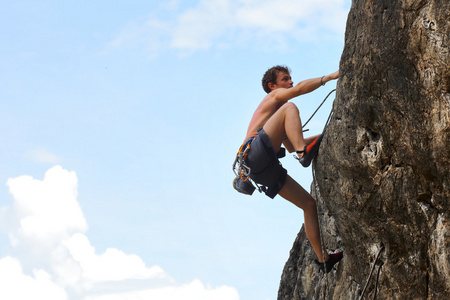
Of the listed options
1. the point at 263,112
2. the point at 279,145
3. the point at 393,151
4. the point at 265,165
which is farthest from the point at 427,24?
the point at 265,165

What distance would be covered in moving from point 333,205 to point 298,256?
379cm

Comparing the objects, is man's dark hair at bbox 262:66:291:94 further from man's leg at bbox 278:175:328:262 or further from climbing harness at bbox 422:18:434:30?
climbing harness at bbox 422:18:434:30

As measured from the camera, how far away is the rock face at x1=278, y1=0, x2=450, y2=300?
6027 mm

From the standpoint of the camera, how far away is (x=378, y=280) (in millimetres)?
7238

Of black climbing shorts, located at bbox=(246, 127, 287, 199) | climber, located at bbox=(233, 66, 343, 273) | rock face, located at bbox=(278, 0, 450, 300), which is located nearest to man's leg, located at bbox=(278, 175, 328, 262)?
climber, located at bbox=(233, 66, 343, 273)

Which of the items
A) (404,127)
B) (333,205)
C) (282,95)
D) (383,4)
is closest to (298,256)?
(333,205)

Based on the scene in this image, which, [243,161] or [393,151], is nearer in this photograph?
[393,151]

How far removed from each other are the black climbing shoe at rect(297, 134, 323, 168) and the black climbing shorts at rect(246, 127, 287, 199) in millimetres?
443

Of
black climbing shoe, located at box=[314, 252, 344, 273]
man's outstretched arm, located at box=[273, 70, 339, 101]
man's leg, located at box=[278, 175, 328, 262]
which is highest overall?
man's outstretched arm, located at box=[273, 70, 339, 101]

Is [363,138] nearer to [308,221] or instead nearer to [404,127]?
[404,127]

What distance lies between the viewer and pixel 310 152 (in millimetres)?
7602

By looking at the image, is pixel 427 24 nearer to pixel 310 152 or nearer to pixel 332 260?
pixel 310 152

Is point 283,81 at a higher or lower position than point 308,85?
higher

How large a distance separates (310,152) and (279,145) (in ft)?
1.57
